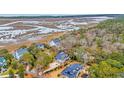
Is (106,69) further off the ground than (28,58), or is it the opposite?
(28,58)

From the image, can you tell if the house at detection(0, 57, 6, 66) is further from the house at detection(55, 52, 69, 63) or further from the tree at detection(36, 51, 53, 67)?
the house at detection(55, 52, 69, 63)

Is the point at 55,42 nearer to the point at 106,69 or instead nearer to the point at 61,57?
the point at 61,57

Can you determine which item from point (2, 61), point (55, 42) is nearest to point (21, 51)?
point (2, 61)

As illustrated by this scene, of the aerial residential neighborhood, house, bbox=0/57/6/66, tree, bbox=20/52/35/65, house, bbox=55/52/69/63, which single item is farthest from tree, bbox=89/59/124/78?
house, bbox=0/57/6/66

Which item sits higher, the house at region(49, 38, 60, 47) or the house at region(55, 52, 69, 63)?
the house at region(49, 38, 60, 47)

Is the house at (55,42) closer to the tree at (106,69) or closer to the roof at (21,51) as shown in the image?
the roof at (21,51)

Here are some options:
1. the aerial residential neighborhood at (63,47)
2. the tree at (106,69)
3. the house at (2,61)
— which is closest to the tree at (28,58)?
the aerial residential neighborhood at (63,47)
